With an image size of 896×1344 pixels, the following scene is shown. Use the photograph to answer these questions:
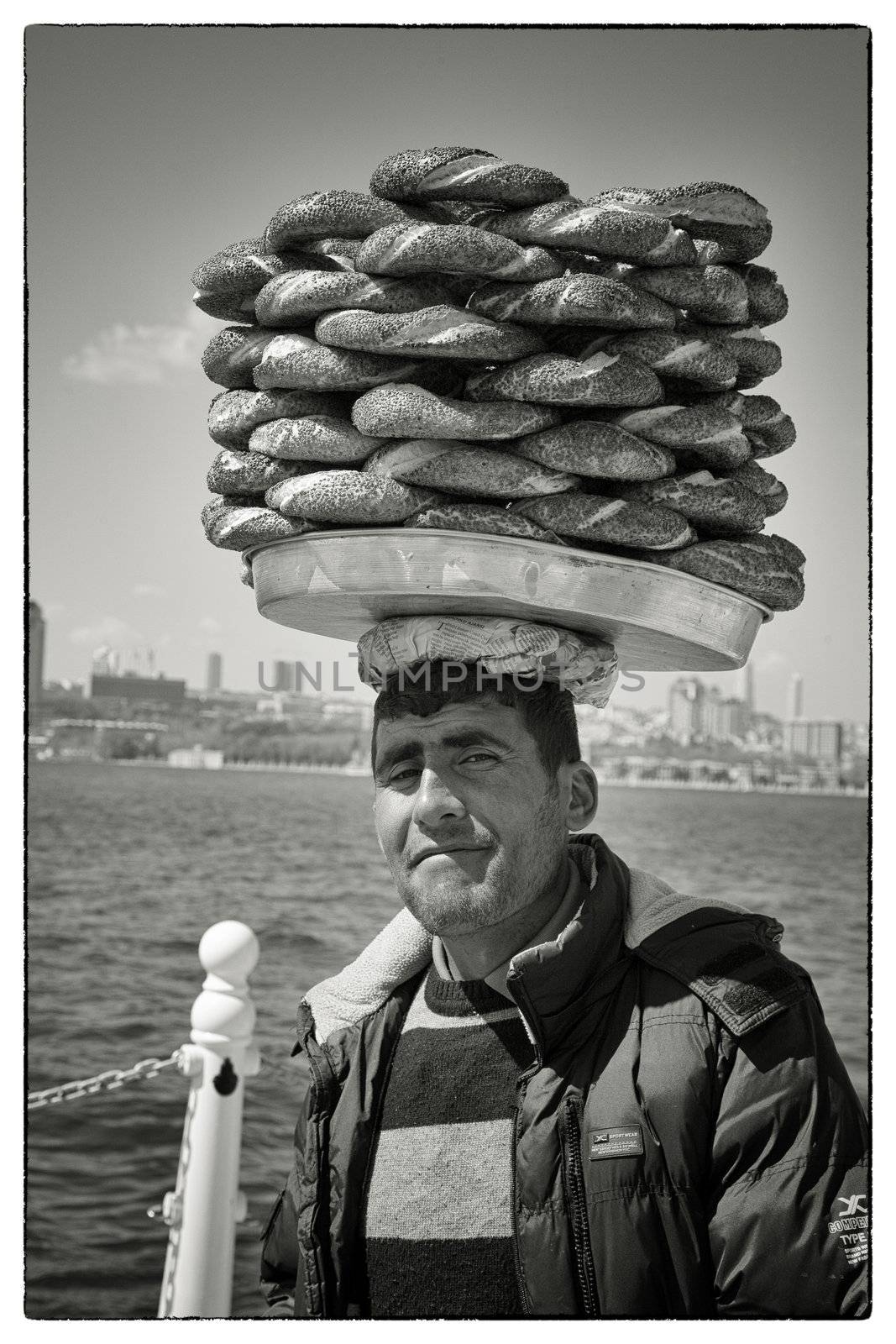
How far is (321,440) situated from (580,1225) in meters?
1.11

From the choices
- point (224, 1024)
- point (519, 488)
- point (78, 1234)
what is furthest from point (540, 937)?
point (78, 1234)

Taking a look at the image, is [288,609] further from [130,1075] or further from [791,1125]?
[130,1075]

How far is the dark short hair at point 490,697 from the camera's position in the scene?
1926mm

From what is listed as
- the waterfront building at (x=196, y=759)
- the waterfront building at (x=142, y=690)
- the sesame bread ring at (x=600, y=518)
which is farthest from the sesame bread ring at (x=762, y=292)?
the waterfront building at (x=196, y=759)

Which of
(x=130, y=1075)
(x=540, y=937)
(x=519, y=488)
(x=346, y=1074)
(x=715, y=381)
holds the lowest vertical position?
(x=130, y=1075)

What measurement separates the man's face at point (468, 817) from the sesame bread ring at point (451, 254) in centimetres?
63

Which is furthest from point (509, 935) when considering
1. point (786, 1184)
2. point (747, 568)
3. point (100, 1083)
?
point (100, 1083)

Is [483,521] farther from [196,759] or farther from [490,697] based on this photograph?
[196,759]

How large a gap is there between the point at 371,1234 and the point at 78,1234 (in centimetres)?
1240

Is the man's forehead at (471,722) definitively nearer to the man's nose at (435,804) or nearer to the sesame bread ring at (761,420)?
the man's nose at (435,804)

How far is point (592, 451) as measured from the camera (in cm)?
166

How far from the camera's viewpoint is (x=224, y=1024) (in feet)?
12.9

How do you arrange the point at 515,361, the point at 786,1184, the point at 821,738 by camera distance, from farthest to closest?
1. the point at 821,738
2. the point at 515,361
3. the point at 786,1184

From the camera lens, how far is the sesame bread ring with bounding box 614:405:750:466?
1.70 meters
